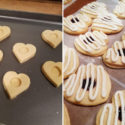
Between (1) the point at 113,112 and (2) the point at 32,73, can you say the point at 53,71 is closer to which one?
(2) the point at 32,73

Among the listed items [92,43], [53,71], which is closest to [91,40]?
[92,43]

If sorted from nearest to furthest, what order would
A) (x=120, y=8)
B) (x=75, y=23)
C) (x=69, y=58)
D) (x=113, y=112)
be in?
(x=113, y=112), (x=69, y=58), (x=75, y=23), (x=120, y=8)

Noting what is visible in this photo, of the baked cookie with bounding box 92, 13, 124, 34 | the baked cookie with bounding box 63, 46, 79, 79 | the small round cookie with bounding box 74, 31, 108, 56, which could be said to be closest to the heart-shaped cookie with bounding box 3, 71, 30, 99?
the baked cookie with bounding box 63, 46, 79, 79

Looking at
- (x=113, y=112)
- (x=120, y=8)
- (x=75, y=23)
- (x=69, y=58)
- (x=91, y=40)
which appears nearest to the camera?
(x=113, y=112)

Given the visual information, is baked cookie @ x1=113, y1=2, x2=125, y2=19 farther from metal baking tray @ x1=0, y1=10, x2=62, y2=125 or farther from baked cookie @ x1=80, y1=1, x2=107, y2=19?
metal baking tray @ x1=0, y1=10, x2=62, y2=125

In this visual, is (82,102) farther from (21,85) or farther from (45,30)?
(45,30)

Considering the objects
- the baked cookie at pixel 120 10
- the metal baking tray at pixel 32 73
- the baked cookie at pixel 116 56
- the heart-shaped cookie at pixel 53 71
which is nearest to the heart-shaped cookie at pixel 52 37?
the metal baking tray at pixel 32 73

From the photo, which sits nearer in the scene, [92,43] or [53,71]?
[53,71]
